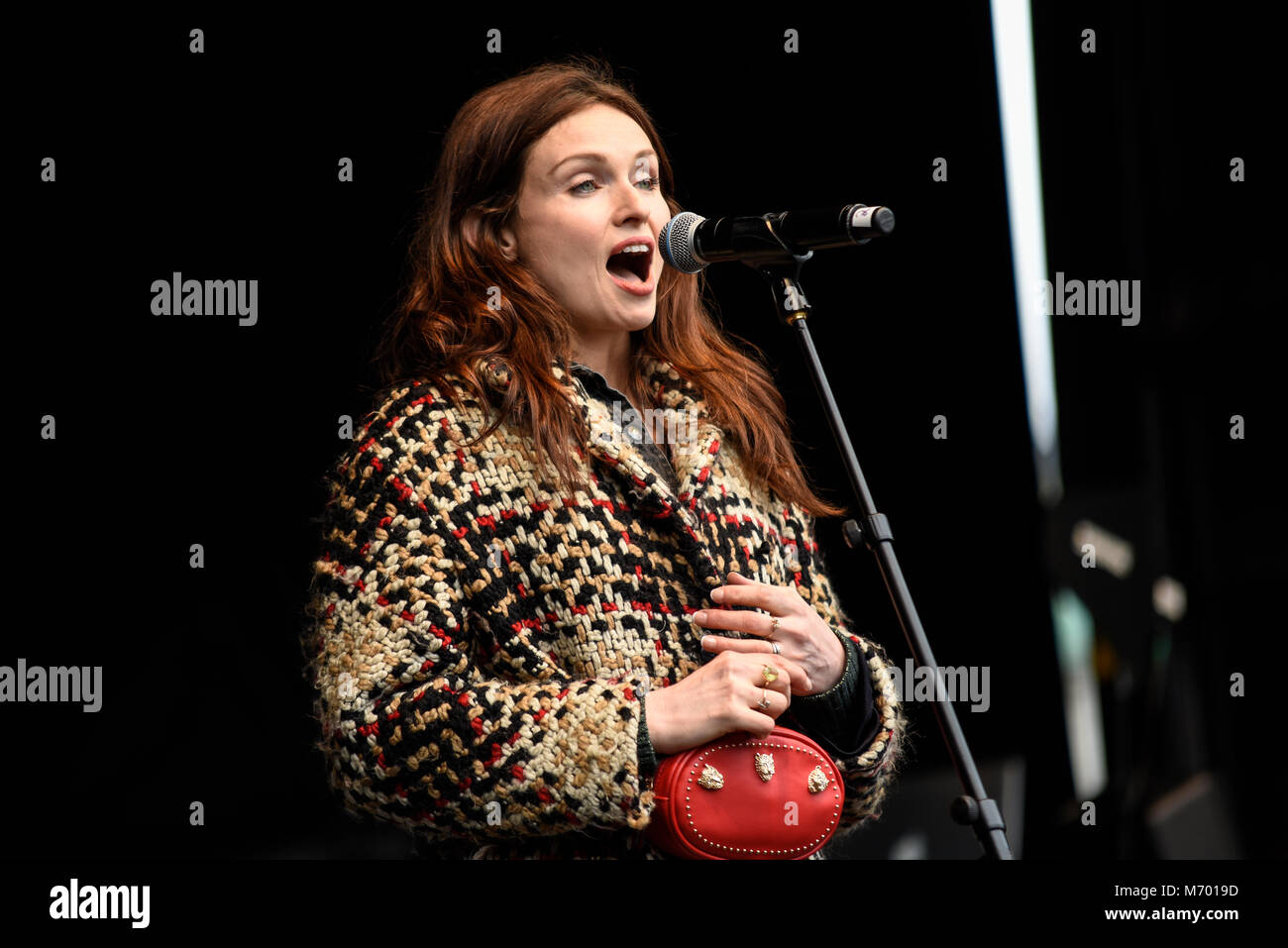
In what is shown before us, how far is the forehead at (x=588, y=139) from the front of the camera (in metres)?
1.92

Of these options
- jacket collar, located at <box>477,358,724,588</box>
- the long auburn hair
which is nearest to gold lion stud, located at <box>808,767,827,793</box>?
jacket collar, located at <box>477,358,724,588</box>

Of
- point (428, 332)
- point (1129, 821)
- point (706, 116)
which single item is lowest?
point (1129, 821)

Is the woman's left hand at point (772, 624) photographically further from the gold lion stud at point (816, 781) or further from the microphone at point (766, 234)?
the microphone at point (766, 234)

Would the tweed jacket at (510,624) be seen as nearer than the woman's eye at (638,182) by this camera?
Yes

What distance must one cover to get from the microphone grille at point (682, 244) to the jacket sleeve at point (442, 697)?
397mm

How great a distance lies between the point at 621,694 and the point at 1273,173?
2.39 metres

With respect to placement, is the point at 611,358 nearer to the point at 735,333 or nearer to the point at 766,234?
the point at 766,234

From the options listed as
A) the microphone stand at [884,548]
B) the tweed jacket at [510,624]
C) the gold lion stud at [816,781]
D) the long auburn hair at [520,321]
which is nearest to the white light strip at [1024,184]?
the long auburn hair at [520,321]

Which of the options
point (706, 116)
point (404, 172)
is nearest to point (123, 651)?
point (404, 172)

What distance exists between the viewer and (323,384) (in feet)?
10.2

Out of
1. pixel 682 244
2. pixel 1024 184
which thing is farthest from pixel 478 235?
pixel 1024 184

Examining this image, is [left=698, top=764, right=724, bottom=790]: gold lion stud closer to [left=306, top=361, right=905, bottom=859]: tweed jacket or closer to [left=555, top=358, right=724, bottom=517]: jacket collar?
[left=306, top=361, right=905, bottom=859]: tweed jacket
